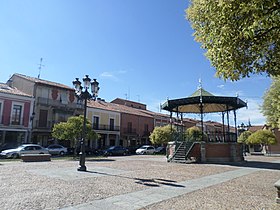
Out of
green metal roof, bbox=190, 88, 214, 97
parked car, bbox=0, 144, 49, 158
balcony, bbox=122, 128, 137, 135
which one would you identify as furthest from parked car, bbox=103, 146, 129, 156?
green metal roof, bbox=190, 88, 214, 97

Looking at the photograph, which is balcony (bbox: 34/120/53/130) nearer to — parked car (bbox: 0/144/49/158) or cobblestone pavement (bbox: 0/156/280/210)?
parked car (bbox: 0/144/49/158)

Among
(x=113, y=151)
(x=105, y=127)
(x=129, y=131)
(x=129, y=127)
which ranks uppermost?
(x=129, y=127)

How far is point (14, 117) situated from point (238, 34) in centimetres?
2894

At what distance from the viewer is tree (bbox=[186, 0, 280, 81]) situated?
16.3 feet

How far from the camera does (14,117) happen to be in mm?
28500

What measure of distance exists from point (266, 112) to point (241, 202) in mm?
16584

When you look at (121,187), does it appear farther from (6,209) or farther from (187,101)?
(187,101)

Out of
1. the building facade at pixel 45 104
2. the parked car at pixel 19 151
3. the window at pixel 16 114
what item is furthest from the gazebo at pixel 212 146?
the window at pixel 16 114

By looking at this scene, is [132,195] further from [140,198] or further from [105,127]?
[105,127]

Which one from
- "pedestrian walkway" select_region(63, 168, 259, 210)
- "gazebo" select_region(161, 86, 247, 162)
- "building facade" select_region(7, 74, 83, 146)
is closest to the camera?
"pedestrian walkway" select_region(63, 168, 259, 210)

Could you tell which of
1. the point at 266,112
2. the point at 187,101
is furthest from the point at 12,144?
the point at 266,112

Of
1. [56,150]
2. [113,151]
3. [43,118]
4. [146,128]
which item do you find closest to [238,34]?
[56,150]

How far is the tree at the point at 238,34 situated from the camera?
4.96 metres

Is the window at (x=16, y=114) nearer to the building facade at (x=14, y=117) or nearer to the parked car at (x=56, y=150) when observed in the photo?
the building facade at (x=14, y=117)
